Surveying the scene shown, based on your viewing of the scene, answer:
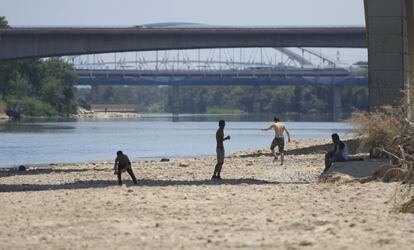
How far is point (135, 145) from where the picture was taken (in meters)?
62.9

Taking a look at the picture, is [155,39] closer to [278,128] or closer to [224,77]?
[278,128]

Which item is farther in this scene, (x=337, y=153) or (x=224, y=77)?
(x=224, y=77)

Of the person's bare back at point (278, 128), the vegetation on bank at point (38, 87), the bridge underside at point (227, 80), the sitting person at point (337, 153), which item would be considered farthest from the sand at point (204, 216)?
the bridge underside at point (227, 80)

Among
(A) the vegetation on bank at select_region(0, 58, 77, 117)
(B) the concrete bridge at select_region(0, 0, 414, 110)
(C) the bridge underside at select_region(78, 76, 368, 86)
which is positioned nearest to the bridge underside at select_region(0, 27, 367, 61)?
(B) the concrete bridge at select_region(0, 0, 414, 110)

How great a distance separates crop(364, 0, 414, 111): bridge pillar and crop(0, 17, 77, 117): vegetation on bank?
85.8 m

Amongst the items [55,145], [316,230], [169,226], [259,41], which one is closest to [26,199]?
[169,226]

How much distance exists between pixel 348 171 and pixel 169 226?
9.62 m

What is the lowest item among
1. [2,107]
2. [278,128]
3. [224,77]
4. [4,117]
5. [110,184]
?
[110,184]

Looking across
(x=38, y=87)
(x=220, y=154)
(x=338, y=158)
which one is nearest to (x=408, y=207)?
(x=220, y=154)

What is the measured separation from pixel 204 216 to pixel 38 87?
128601mm

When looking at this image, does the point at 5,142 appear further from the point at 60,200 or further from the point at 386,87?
the point at 60,200

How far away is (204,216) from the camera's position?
56.0 ft

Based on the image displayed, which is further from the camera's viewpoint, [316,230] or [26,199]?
[26,199]

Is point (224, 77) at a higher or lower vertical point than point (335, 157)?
higher
